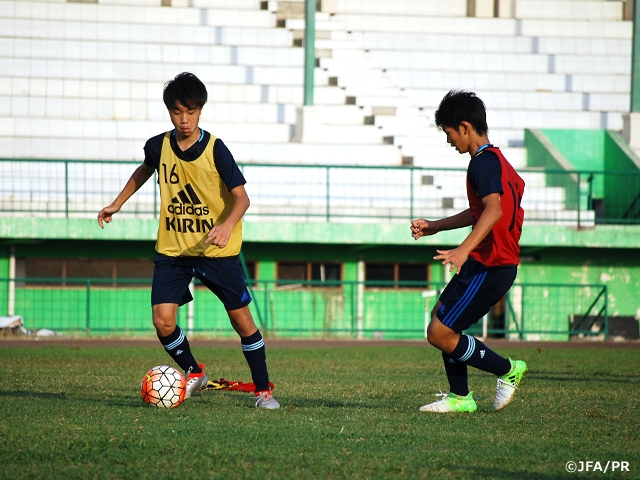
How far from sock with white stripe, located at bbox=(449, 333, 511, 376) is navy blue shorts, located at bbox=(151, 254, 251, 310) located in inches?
55.0

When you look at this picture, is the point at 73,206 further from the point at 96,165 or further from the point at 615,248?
the point at 615,248

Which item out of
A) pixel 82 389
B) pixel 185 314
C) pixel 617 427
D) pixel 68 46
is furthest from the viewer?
pixel 68 46

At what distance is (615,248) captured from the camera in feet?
63.3

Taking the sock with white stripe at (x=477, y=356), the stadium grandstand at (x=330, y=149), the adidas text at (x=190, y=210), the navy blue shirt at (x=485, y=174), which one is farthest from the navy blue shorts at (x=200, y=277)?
the stadium grandstand at (x=330, y=149)

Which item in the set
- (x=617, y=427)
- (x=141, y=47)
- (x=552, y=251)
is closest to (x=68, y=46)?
(x=141, y=47)

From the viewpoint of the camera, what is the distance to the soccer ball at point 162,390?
5.96 metres

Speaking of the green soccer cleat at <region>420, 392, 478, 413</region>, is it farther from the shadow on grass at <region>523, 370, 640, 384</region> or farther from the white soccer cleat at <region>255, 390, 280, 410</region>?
the shadow on grass at <region>523, 370, 640, 384</region>

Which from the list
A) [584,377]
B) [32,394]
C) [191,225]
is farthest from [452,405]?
[584,377]

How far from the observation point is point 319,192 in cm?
1820

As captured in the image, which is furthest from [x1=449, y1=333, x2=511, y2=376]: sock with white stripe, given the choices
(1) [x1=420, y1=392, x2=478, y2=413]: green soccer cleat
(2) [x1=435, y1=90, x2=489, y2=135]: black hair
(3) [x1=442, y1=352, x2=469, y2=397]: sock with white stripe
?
(2) [x1=435, y1=90, x2=489, y2=135]: black hair

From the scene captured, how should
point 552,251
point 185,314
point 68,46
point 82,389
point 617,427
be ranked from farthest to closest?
point 68,46, point 552,251, point 185,314, point 82,389, point 617,427

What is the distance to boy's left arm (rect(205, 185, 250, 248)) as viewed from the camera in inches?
219

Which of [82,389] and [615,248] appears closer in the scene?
[82,389]

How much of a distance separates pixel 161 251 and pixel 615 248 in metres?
15.0
